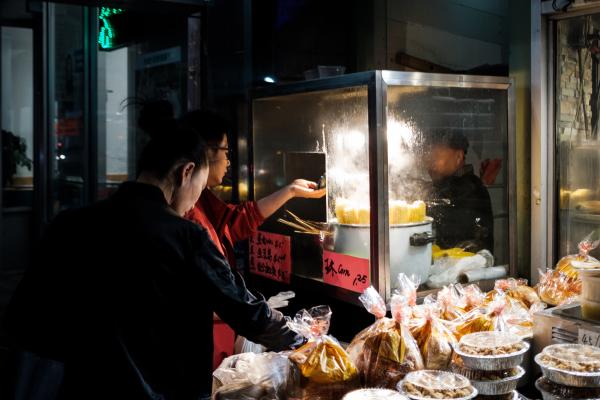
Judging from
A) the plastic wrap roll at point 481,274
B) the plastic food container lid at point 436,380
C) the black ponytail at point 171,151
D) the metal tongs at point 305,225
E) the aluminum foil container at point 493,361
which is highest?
the black ponytail at point 171,151

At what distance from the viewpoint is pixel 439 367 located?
2459 millimetres

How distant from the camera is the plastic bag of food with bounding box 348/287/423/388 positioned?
239 cm

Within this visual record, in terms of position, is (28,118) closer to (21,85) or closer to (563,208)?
(21,85)

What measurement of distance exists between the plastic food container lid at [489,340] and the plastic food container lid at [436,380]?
0.15 meters

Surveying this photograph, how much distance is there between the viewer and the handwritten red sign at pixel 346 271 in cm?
306

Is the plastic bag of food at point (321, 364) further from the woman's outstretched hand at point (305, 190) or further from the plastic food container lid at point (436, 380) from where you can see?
the woman's outstretched hand at point (305, 190)

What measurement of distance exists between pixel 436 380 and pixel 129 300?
101 cm

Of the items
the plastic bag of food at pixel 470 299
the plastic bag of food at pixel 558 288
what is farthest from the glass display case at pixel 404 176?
the plastic bag of food at pixel 558 288

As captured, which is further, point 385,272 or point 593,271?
point 385,272

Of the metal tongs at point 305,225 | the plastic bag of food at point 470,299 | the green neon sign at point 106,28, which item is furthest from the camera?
the green neon sign at point 106,28

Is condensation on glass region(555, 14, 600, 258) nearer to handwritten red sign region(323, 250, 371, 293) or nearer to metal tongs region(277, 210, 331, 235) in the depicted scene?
handwritten red sign region(323, 250, 371, 293)

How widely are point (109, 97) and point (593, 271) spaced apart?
308 inches

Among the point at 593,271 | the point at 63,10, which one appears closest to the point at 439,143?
the point at 593,271

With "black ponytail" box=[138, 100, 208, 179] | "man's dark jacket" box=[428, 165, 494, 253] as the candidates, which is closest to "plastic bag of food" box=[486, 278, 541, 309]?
"man's dark jacket" box=[428, 165, 494, 253]
